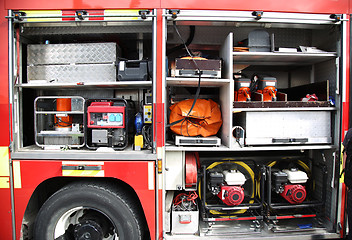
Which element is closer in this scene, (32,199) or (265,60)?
(32,199)

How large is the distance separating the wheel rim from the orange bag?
134 centimetres

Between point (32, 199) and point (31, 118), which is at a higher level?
point (31, 118)

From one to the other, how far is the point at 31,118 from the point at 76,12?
4.88ft

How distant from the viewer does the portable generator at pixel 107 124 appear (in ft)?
6.57

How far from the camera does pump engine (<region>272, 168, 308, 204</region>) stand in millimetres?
2172

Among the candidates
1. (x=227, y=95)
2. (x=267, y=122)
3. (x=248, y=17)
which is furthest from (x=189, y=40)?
(x=267, y=122)

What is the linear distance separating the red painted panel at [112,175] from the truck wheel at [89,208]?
18cm

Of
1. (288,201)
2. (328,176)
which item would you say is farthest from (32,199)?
(328,176)

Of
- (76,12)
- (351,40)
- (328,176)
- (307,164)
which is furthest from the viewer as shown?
(307,164)

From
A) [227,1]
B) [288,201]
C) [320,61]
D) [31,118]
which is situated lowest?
[288,201]

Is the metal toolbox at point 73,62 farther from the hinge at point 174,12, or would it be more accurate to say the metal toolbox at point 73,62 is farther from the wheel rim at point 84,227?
the wheel rim at point 84,227

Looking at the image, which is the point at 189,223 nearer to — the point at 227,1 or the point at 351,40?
the point at 227,1

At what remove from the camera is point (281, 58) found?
2314 millimetres

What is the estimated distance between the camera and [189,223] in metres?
2.05
